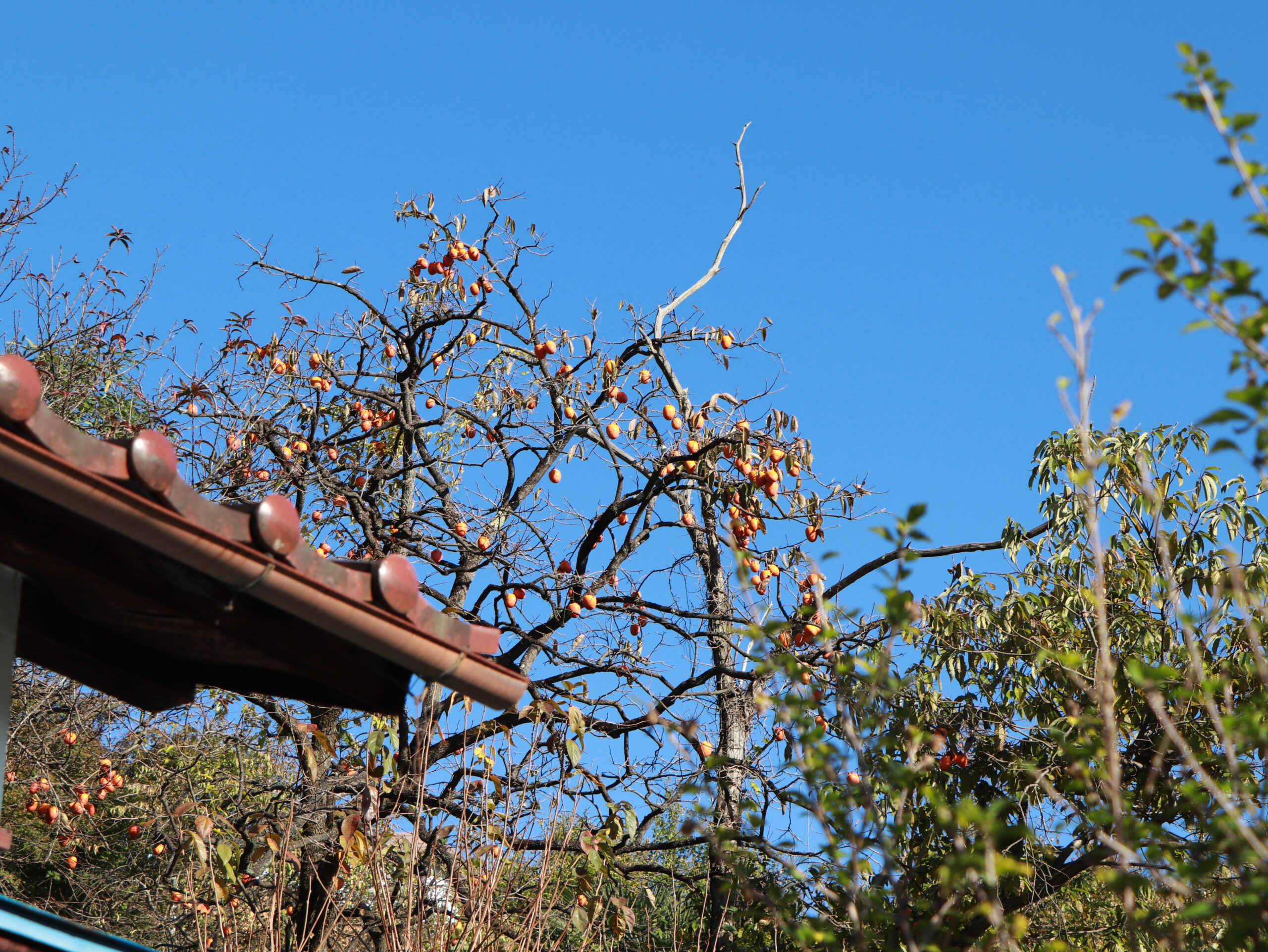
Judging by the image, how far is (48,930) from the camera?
94.7 inches

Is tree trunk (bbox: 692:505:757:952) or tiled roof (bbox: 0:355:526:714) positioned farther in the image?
tree trunk (bbox: 692:505:757:952)

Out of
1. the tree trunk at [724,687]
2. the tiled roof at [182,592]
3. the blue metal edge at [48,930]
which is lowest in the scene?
the blue metal edge at [48,930]

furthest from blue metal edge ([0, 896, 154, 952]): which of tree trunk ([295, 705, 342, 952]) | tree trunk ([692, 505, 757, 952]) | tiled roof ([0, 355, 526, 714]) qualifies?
tree trunk ([692, 505, 757, 952])

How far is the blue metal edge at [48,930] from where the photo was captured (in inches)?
92.7

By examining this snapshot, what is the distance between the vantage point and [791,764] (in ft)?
7.81

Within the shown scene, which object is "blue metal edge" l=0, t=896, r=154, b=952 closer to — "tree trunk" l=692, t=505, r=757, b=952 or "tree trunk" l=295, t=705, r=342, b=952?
"tree trunk" l=295, t=705, r=342, b=952

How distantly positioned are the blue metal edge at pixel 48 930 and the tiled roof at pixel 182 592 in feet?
2.35

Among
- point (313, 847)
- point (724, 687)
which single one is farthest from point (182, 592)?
point (724, 687)

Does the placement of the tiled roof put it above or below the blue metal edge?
above

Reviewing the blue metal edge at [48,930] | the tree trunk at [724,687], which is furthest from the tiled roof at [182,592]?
the tree trunk at [724,687]

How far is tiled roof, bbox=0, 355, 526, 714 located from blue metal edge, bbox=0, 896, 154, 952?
0.72 metres

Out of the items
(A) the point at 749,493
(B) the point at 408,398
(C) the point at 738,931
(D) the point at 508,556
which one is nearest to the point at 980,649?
(A) the point at 749,493

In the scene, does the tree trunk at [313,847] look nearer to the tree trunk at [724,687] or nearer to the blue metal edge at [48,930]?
the tree trunk at [724,687]

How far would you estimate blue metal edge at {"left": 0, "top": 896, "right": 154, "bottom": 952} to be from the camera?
235 cm
